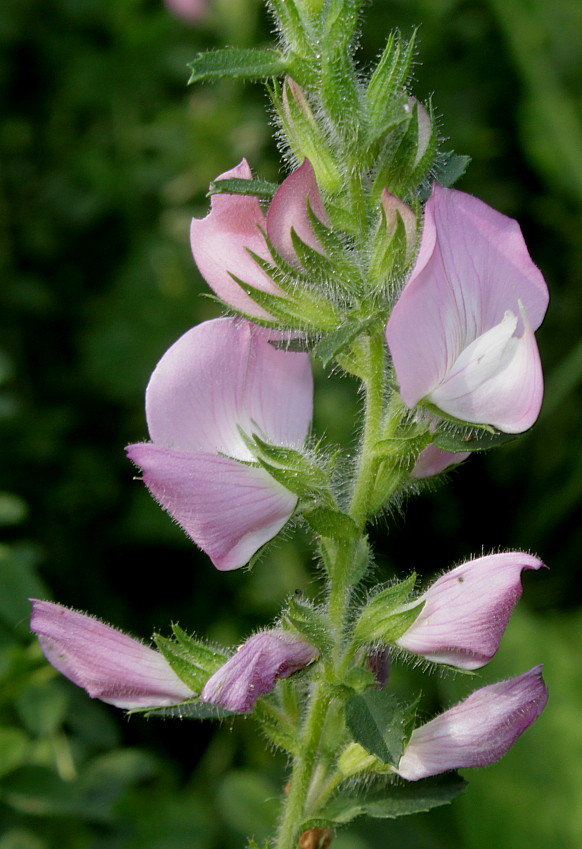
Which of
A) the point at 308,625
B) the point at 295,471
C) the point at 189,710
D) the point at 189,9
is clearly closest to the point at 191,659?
the point at 189,710

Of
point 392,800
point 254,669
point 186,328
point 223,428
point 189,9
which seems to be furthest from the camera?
point 189,9

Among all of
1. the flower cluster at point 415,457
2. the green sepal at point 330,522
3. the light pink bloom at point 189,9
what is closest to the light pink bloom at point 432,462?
the flower cluster at point 415,457

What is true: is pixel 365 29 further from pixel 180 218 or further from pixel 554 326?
pixel 554 326

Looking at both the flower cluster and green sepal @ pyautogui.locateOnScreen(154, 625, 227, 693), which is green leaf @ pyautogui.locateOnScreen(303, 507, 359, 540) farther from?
green sepal @ pyautogui.locateOnScreen(154, 625, 227, 693)

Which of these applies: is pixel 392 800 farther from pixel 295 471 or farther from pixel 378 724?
pixel 295 471

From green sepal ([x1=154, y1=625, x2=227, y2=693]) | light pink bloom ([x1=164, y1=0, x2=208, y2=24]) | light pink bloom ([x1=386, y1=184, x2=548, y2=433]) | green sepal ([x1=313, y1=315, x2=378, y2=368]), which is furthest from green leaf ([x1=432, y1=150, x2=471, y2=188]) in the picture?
light pink bloom ([x1=164, y1=0, x2=208, y2=24])

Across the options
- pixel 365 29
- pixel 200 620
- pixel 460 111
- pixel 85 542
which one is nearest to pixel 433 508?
pixel 200 620
